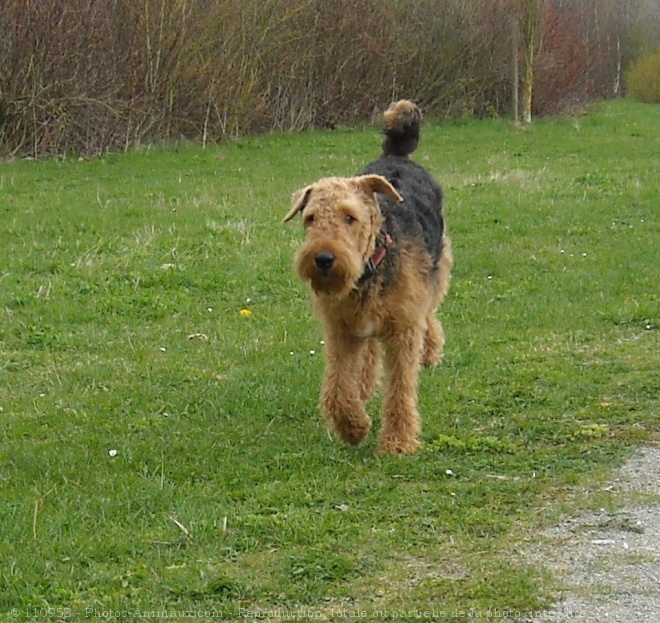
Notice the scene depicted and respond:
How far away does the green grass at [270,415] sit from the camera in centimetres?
→ 376

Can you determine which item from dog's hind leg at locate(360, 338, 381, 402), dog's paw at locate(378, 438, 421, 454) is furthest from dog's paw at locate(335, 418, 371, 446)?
dog's hind leg at locate(360, 338, 381, 402)

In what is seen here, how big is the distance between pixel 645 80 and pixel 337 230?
41.4 meters

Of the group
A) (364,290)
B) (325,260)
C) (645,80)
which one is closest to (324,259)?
(325,260)

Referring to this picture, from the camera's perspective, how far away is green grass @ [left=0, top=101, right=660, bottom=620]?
3.76m

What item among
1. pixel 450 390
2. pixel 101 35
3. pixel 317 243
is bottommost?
pixel 450 390

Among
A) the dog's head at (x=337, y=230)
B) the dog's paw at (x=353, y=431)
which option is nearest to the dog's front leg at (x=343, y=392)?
the dog's paw at (x=353, y=431)

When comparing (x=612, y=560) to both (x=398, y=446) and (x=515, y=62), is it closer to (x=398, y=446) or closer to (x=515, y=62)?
(x=398, y=446)

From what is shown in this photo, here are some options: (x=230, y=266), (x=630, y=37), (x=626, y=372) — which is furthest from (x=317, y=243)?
(x=630, y=37)

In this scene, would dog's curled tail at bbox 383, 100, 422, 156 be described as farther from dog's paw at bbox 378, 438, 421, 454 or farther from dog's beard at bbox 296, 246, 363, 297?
dog's paw at bbox 378, 438, 421, 454

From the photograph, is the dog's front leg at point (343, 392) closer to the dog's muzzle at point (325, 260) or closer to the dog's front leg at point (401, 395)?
the dog's front leg at point (401, 395)

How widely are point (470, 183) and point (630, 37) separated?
3754 centimetres

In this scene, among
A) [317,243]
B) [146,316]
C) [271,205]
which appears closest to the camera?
[317,243]

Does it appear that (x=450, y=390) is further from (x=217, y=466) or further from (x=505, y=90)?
(x=505, y=90)

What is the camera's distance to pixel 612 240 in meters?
10.4
